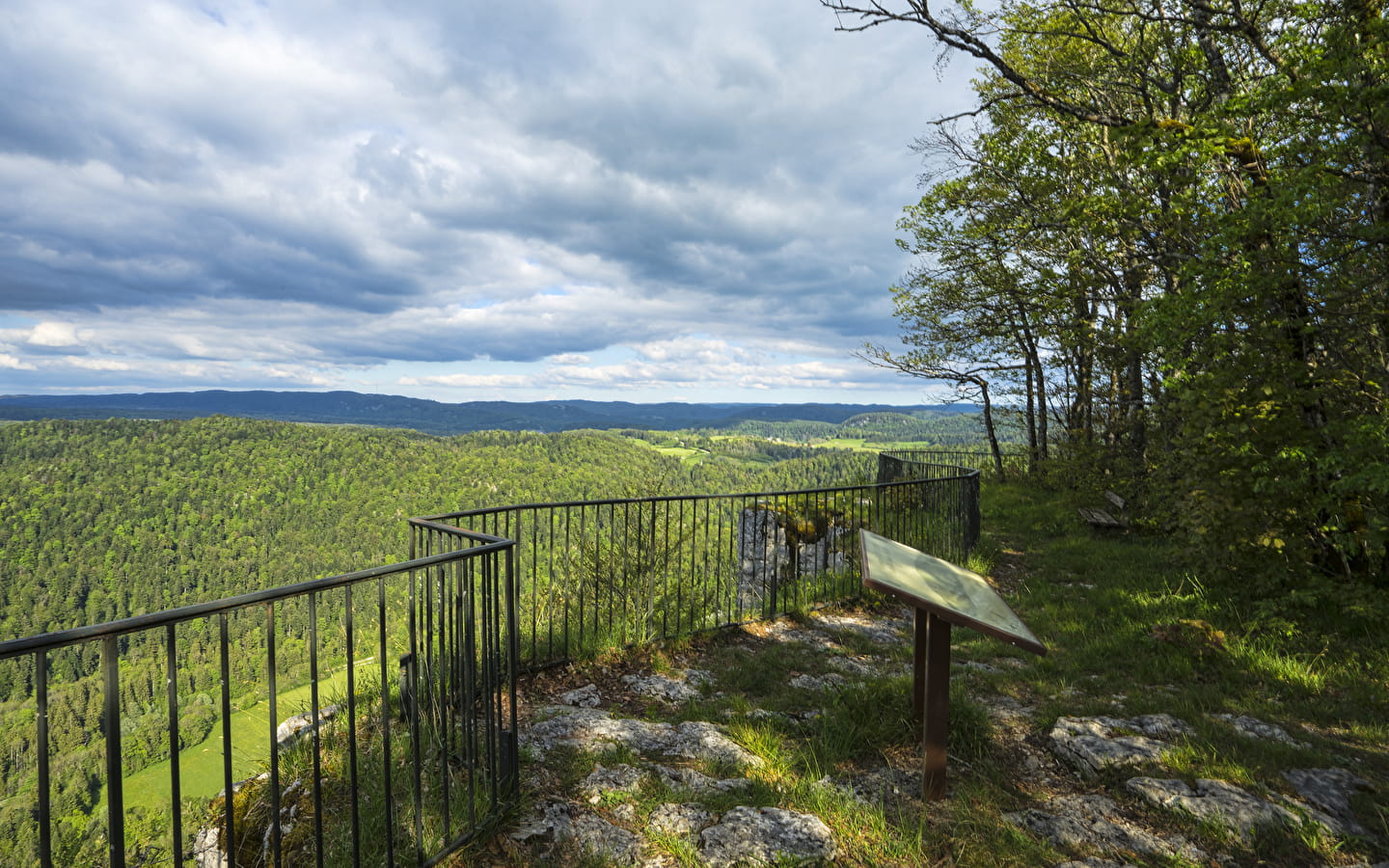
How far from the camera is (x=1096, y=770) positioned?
3.71 metres

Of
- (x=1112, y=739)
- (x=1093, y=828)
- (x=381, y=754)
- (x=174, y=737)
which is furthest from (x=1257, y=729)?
(x=174, y=737)

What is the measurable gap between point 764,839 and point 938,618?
1.52 m

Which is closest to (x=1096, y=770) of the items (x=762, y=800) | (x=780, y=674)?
(x=762, y=800)

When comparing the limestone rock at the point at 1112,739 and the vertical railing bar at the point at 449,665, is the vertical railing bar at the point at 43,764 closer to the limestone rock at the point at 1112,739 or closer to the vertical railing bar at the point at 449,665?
the vertical railing bar at the point at 449,665

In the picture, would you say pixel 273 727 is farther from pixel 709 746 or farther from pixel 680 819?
pixel 709 746

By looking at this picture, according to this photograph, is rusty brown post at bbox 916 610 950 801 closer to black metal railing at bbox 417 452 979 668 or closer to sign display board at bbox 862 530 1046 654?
sign display board at bbox 862 530 1046 654

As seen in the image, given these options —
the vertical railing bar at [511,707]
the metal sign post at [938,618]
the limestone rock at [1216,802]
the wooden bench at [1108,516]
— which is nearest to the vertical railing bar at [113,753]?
the vertical railing bar at [511,707]

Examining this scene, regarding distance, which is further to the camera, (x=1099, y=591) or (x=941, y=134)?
(x=941, y=134)

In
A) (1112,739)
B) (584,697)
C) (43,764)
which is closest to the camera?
(43,764)

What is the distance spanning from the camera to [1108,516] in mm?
11648

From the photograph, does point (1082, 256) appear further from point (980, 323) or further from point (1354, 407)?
point (1354, 407)

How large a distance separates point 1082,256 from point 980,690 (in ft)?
34.5

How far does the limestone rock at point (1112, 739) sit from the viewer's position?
3754 millimetres

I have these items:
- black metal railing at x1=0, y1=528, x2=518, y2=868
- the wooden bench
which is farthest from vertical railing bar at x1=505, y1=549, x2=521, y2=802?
the wooden bench
